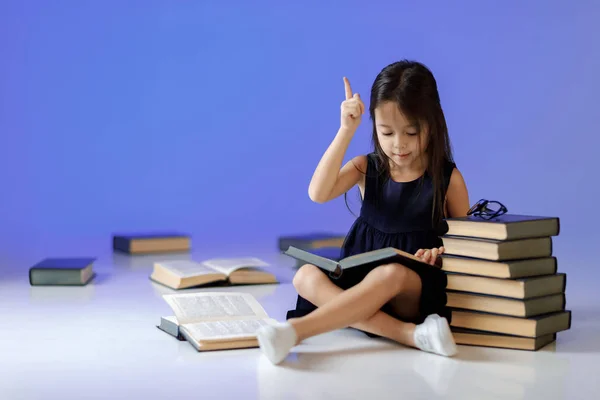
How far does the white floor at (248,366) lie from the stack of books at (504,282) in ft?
0.21

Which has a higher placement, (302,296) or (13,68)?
(13,68)

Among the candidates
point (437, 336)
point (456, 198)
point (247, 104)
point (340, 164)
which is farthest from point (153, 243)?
point (437, 336)

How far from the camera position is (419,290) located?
8.80 feet

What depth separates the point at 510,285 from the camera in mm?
2549

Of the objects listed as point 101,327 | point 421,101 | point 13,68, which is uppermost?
point 13,68

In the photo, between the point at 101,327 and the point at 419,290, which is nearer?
the point at 419,290

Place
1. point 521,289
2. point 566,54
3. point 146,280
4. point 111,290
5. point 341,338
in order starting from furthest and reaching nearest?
point 566,54 < point 146,280 < point 111,290 < point 341,338 < point 521,289

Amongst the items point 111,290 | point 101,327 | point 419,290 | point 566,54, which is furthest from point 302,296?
point 566,54

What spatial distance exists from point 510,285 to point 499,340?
0.18m

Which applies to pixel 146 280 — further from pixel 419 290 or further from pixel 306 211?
pixel 306 211

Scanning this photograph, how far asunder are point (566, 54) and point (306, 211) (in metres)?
2.09


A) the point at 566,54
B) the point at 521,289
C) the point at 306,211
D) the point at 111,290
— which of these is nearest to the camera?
the point at 521,289

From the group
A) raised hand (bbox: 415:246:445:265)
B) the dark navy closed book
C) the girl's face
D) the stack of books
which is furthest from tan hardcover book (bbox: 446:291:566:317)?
the dark navy closed book

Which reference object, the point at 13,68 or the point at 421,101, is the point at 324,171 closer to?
the point at 421,101
